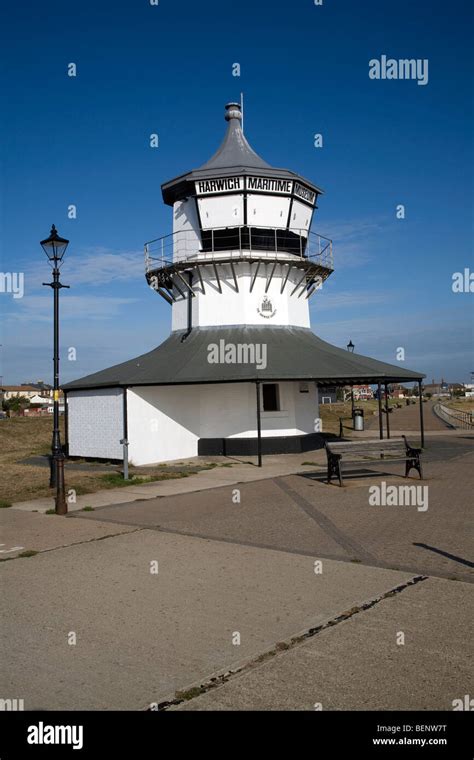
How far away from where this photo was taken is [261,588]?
22.2 feet

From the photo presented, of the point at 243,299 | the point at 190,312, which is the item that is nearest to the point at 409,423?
the point at 243,299

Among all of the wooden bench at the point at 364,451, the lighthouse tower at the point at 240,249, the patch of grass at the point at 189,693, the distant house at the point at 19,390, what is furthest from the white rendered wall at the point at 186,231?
the distant house at the point at 19,390

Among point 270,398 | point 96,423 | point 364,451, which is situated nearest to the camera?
point 364,451

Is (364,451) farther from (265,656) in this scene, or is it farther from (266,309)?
(265,656)

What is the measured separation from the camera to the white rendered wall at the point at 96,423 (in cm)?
2059

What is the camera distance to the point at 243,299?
2319 centimetres

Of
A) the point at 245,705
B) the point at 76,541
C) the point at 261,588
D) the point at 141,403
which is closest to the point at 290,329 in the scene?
the point at 141,403

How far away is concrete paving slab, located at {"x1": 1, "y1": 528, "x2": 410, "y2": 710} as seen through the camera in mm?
4574

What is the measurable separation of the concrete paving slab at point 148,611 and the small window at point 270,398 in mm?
13704

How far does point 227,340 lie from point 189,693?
1842 cm

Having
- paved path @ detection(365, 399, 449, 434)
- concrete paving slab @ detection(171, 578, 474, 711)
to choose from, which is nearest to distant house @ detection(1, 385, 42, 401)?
paved path @ detection(365, 399, 449, 434)

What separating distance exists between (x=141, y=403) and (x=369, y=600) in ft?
49.8

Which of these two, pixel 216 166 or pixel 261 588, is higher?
pixel 216 166
